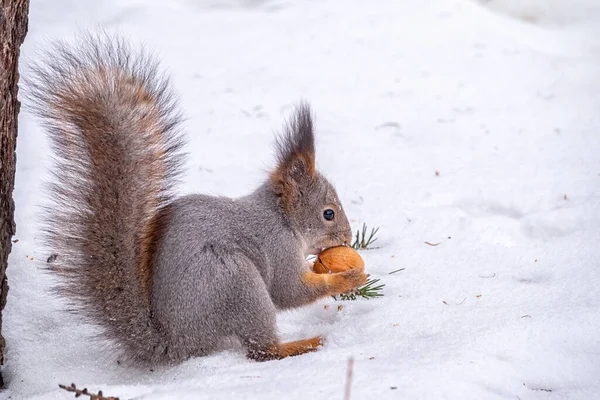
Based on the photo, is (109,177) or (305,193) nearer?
(109,177)

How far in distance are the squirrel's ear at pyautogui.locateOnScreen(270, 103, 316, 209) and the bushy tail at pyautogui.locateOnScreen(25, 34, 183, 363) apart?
471mm

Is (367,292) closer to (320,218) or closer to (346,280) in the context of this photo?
(346,280)

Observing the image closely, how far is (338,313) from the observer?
250 centimetres

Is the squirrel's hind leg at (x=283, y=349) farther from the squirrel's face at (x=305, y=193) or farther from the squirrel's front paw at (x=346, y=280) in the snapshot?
the squirrel's face at (x=305, y=193)

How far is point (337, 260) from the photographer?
2.51 meters

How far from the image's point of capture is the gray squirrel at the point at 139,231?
1969 mm

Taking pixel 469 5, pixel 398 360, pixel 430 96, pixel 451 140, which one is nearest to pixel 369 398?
pixel 398 360

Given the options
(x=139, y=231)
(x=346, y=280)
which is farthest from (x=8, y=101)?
(x=346, y=280)

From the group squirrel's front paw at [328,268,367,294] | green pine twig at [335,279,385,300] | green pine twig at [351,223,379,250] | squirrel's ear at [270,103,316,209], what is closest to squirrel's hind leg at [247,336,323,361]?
squirrel's front paw at [328,268,367,294]

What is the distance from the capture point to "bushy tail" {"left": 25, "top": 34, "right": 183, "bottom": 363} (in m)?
1.95

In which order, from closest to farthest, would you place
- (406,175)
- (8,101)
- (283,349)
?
(8,101) < (283,349) < (406,175)

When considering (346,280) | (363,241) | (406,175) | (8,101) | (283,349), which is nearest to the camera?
(8,101)

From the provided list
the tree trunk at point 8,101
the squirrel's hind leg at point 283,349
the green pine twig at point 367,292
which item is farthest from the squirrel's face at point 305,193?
the tree trunk at point 8,101

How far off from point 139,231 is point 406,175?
168 centimetres
